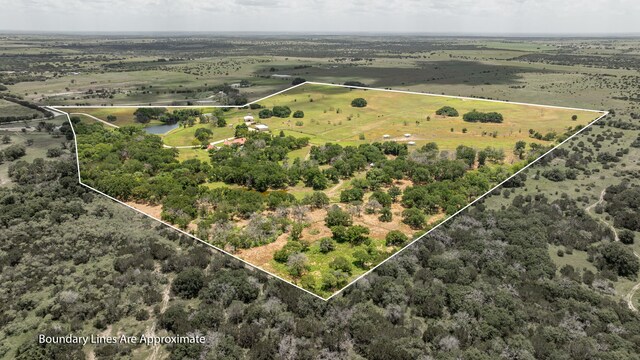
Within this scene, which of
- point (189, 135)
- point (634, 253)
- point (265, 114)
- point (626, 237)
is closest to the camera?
point (189, 135)

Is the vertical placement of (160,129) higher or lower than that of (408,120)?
lower

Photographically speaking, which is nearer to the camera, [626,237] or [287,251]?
[287,251]

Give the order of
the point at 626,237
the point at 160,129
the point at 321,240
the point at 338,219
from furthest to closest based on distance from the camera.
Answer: the point at 626,237 → the point at 160,129 → the point at 338,219 → the point at 321,240

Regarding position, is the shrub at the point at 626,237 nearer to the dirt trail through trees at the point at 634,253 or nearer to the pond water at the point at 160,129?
the dirt trail through trees at the point at 634,253

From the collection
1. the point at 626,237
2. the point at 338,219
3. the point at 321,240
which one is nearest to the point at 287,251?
the point at 321,240

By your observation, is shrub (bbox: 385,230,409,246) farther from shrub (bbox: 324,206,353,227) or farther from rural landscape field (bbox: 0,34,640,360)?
shrub (bbox: 324,206,353,227)

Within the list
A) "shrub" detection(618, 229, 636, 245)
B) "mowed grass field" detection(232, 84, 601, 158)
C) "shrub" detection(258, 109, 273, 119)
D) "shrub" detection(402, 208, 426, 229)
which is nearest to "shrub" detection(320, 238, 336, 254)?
"shrub" detection(402, 208, 426, 229)

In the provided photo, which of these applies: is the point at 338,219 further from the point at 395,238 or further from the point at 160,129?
the point at 160,129

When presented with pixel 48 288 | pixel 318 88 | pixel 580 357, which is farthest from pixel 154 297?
pixel 580 357
